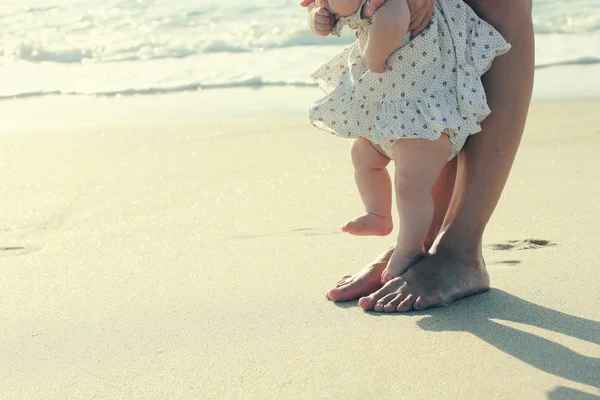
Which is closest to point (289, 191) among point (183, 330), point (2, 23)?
point (183, 330)

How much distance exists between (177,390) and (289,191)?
1990 millimetres

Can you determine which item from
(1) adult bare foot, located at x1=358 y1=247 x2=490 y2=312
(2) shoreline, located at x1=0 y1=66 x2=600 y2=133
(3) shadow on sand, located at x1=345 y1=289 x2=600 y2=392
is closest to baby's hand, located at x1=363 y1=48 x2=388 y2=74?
(1) adult bare foot, located at x1=358 y1=247 x2=490 y2=312

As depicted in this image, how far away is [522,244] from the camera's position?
129 inches

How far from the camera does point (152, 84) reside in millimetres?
7000

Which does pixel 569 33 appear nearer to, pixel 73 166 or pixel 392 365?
Answer: pixel 73 166

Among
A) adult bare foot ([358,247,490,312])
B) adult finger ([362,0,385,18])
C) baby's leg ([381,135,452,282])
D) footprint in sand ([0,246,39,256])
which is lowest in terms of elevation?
footprint in sand ([0,246,39,256])

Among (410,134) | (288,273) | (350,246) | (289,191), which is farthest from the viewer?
(289,191)

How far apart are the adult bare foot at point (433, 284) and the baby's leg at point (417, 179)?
0.31 feet

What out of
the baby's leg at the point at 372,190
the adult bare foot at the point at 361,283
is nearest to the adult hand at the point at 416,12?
the baby's leg at the point at 372,190

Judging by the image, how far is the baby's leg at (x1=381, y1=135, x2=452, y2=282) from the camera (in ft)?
8.48

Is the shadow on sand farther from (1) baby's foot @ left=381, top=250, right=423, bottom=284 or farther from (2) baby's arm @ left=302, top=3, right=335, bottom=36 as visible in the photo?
(2) baby's arm @ left=302, top=3, right=335, bottom=36

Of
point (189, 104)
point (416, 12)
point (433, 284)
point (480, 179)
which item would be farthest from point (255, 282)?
point (189, 104)

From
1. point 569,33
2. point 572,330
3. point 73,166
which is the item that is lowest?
point 569,33

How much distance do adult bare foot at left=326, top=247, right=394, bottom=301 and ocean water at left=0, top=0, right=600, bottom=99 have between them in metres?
4.01
